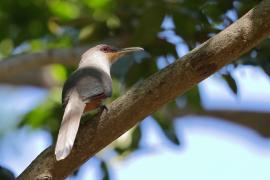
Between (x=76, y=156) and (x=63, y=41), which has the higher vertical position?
(x=63, y=41)

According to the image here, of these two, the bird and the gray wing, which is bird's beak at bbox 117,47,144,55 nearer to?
the bird

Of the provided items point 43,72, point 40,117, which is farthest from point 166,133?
point 43,72

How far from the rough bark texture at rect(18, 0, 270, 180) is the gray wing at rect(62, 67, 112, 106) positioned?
63cm

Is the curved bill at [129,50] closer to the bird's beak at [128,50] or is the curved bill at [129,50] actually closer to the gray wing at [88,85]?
the bird's beak at [128,50]

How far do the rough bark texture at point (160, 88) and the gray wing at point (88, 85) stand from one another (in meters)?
0.63

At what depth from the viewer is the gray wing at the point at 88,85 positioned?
15.6 ft

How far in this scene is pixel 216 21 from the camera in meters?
5.51

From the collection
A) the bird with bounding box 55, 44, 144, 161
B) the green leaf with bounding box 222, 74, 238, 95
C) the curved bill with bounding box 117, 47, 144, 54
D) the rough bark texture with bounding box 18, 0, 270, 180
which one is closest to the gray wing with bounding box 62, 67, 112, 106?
the bird with bounding box 55, 44, 144, 161

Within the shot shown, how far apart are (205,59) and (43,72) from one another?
193 inches

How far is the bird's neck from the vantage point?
5.75 m

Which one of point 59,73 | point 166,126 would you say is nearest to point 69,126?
point 166,126

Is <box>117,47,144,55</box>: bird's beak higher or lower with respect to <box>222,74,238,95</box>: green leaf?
higher

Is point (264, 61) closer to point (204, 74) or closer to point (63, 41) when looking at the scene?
point (204, 74)

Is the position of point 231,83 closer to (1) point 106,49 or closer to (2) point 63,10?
(1) point 106,49
